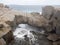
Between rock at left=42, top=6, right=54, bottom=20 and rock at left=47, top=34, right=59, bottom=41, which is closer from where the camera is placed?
rock at left=47, top=34, right=59, bottom=41

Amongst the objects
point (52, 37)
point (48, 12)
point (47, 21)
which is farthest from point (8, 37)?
point (48, 12)

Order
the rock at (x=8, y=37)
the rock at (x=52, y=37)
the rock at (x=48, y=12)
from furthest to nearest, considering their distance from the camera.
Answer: the rock at (x=48, y=12), the rock at (x=52, y=37), the rock at (x=8, y=37)

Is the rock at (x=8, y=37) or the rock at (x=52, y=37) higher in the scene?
the rock at (x=8, y=37)

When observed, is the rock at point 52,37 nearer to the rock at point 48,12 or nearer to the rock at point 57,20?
the rock at point 57,20

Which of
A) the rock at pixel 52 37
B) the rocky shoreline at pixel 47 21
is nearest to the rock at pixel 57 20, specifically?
the rocky shoreline at pixel 47 21

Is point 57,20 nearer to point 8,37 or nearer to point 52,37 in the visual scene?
point 52,37

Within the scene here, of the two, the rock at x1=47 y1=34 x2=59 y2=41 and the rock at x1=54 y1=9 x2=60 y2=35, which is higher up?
the rock at x1=54 y1=9 x2=60 y2=35

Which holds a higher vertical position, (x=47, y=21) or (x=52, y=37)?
(x=47, y=21)

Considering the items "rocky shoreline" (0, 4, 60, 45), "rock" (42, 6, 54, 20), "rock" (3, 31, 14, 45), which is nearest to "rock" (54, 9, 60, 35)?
"rocky shoreline" (0, 4, 60, 45)

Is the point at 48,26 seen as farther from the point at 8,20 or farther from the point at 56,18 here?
the point at 8,20

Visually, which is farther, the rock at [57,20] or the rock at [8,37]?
the rock at [57,20]

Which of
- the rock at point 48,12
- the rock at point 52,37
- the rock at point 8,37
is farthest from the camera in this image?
the rock at point 48,12

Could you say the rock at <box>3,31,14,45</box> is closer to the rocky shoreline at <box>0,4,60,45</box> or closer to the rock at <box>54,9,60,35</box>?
the rocky shoreline at <box>0,4,60,45</box>

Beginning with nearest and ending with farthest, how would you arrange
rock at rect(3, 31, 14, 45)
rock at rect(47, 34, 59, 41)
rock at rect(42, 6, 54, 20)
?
rock at rect(3, 31, 14, 45) < rock at rect(47, 34, 59, 41) < rock at rect(42, 6, 54, 20)
